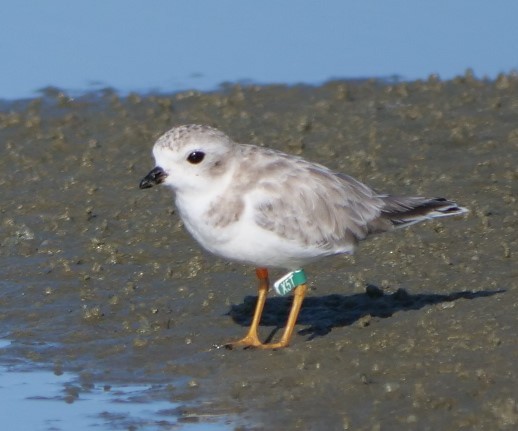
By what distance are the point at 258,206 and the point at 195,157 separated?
0.49 m

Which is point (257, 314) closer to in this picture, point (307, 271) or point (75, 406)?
point (307, 271)

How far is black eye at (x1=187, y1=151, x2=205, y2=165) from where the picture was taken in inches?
328

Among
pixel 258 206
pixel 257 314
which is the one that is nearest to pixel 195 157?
pixel 258 206

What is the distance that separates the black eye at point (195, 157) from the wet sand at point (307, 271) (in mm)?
1203

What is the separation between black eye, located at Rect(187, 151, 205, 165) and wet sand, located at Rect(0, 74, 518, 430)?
1.20 meters

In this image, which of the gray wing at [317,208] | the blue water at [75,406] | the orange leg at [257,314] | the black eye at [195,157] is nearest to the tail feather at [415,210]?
the gray wing at [317,208]

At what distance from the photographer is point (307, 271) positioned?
9695 mm

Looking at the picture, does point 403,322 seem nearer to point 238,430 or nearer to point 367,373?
point 367,373

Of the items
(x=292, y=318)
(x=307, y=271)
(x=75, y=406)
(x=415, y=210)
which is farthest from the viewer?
(x=307, y=271)

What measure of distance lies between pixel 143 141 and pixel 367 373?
495 cm

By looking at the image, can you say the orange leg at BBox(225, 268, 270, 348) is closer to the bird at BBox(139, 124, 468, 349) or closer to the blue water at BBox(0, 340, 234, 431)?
the bird at BBox(139, 124, 468, 349)

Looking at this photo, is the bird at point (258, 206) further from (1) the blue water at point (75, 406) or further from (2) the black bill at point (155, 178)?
(1) the blue water at point (75, 406)

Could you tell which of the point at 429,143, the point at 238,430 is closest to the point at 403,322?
the point at 238,430

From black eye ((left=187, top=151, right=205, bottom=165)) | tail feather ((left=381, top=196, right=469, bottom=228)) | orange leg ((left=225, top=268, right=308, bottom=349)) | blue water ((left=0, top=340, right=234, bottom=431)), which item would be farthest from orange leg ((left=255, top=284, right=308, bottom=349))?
black eye ((left=187, top=151, right=205, bottom=165))
